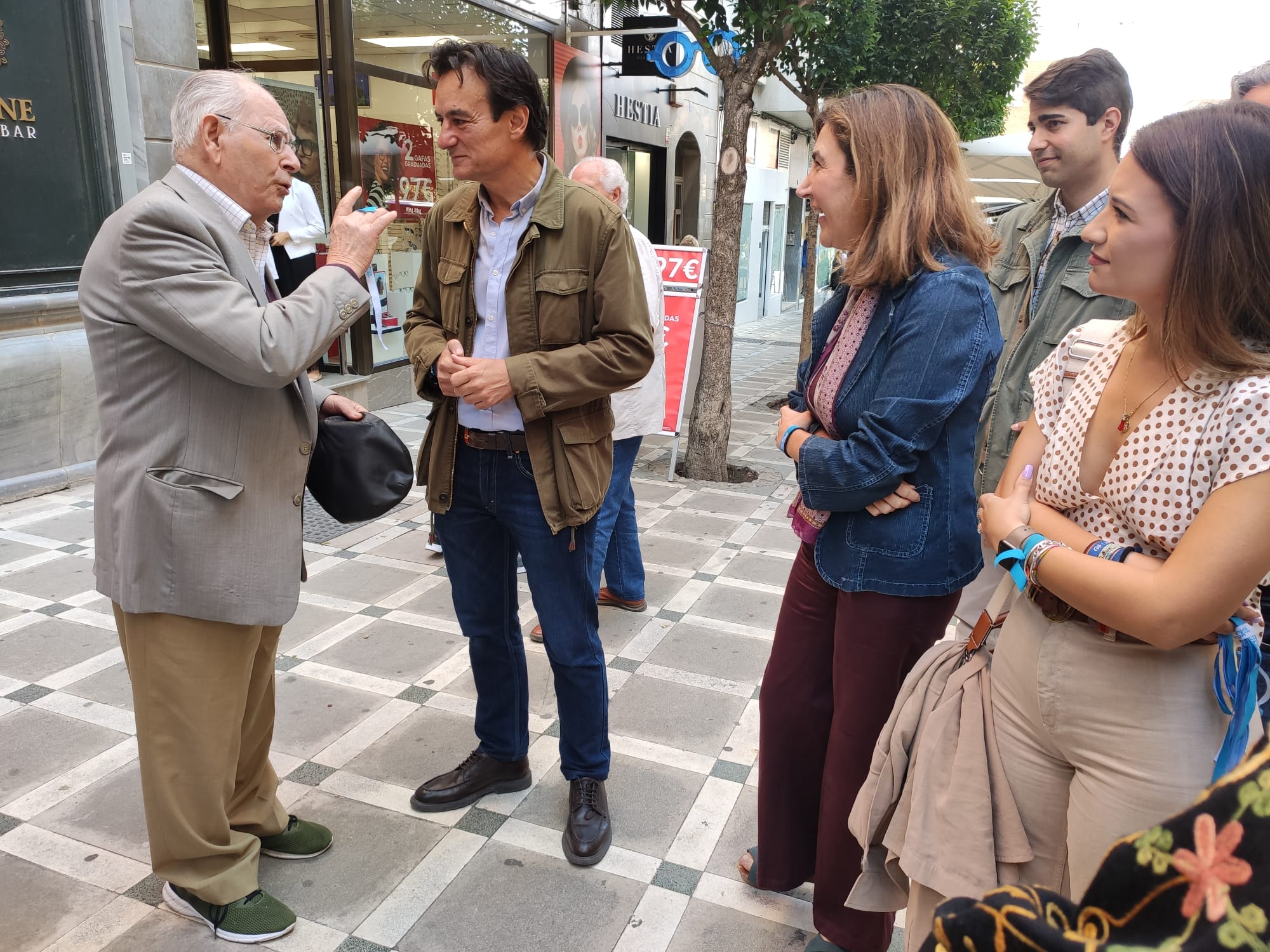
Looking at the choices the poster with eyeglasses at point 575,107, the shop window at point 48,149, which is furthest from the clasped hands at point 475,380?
the poster with eyeglasses at point 575,107

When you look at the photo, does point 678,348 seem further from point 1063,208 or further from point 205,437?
point 205,437

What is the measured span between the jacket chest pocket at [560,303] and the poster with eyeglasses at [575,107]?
30.0ft

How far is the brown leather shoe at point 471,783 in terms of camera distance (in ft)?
9.34

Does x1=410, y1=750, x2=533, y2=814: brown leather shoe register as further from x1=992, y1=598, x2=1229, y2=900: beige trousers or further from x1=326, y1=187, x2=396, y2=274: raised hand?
x1=992, y1=598, x2=1229, y2=900: beige trousers

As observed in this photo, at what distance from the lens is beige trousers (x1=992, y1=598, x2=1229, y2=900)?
1357 millimetres

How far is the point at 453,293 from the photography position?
8.46 ft

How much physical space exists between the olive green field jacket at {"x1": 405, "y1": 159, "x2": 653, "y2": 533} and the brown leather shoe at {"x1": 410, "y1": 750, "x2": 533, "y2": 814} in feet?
2.96

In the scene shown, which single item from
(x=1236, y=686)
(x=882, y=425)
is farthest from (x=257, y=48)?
(x=1236, y=686)

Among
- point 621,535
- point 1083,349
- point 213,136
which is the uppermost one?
point 213,136

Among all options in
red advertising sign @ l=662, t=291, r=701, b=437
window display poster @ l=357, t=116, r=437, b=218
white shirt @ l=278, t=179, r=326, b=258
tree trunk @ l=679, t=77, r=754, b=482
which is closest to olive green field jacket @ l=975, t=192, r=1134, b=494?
red advertising sign @ l=662, t=291, r=701, b=437

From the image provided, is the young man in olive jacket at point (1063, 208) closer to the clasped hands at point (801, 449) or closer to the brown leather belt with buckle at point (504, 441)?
the clasped hands at point (801, 449)

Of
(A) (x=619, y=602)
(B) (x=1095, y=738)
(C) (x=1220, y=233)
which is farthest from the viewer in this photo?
(A) (x=619, y=602)

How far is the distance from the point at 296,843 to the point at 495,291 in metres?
1.66


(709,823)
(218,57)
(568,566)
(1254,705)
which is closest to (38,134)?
(218,57)
